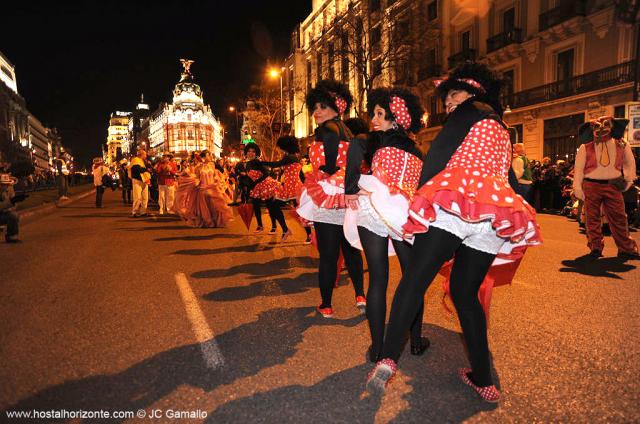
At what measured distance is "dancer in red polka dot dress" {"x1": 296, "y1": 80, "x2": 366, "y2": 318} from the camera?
12.9ft

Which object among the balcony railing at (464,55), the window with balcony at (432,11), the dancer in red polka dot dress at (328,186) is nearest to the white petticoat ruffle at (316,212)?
the dancer in red polka dot dress at (328,186)

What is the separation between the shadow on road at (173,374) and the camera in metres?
2.74

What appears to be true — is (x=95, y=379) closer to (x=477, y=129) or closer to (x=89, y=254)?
(x=477, y=129)

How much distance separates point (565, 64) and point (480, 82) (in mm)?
25044

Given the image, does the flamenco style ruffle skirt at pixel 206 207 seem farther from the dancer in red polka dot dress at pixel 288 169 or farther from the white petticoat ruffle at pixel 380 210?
the white petticoat ruffle at pixel 380 210

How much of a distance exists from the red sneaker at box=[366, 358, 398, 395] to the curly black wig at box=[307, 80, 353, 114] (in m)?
2.45

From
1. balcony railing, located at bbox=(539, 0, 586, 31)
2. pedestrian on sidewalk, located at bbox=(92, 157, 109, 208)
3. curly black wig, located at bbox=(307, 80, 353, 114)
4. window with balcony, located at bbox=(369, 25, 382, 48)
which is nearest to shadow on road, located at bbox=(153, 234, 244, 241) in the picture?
curly black wig, located at bbox=(307, 80, 353, 114)

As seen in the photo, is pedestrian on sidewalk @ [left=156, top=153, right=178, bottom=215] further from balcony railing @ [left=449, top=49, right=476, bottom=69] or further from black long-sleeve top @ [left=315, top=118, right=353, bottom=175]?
balcony railing @ [left=449, top=49, right=476, bottom=69]

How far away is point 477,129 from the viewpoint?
259cm

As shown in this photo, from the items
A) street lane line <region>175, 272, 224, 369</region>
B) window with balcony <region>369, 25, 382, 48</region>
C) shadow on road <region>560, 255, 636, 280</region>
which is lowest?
street lane line <region>175, 272, 224, 369</region>

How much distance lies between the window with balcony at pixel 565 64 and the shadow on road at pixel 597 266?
66.0 feet

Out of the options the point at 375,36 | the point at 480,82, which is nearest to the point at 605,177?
the point at 480,82

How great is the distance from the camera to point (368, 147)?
3.45 meters

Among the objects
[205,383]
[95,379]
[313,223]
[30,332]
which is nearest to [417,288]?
[205,383]
